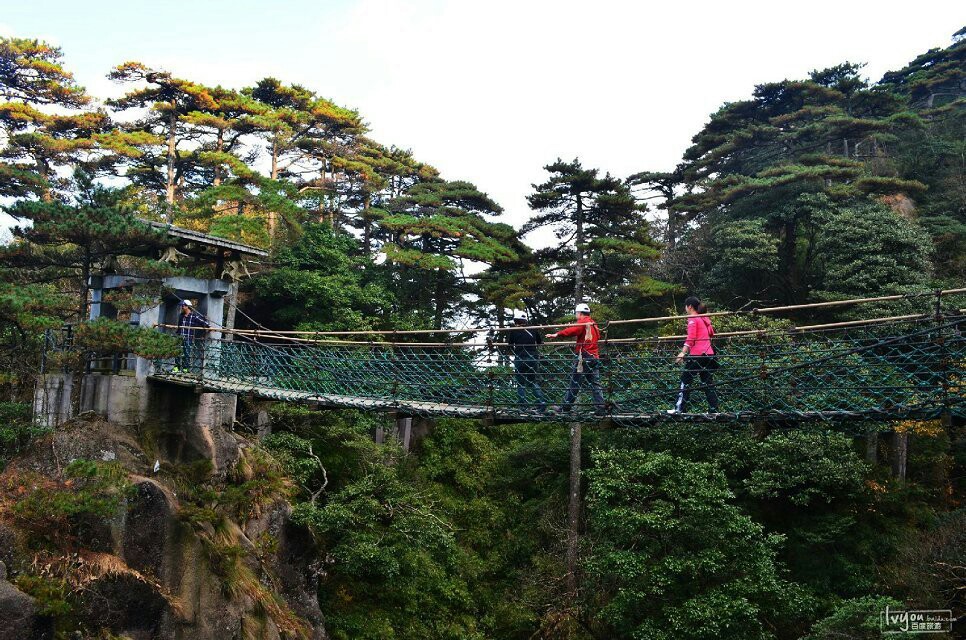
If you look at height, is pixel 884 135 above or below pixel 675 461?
above

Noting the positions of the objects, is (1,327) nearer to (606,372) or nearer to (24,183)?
(24,183)

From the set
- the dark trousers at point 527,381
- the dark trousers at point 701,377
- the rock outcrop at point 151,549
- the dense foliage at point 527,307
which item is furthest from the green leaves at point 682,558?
the dark trousers at point 701,377

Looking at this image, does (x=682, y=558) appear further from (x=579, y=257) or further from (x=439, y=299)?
(x=439, y=299)

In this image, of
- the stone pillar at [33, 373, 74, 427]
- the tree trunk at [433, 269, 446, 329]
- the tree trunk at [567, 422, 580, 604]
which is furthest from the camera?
the tree trunk at [433, 269, 446, 329]

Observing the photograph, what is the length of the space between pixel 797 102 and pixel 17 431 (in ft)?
50.3

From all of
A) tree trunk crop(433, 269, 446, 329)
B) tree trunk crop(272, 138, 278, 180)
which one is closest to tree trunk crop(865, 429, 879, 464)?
tree trunk crop(433, 269, 446, 329)

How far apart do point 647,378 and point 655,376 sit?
2.9 inches

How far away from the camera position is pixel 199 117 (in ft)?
40.1

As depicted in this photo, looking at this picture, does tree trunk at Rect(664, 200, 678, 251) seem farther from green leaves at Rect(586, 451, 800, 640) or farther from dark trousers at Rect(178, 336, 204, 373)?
dark trousers at Rect(178, 336, 204, 373)

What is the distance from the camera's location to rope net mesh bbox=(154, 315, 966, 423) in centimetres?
349

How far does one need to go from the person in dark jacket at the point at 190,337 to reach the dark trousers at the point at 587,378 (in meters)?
3.34

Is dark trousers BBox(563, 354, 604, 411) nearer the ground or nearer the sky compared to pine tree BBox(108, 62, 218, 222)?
nearer the ground

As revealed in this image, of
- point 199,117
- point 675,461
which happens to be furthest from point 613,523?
point 199,117
